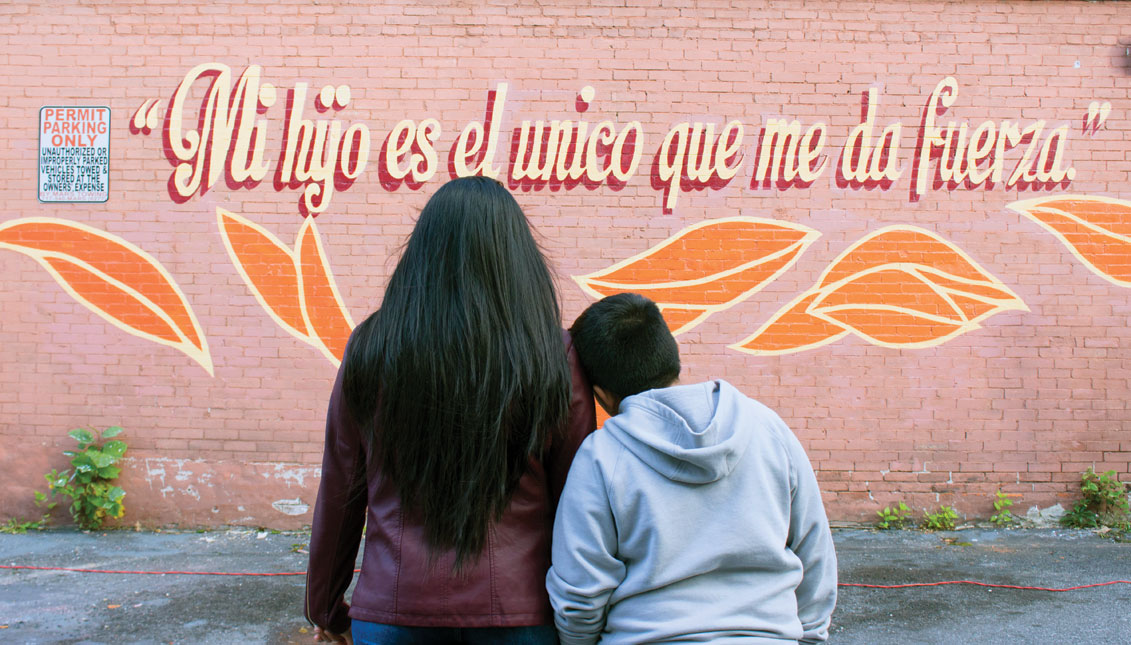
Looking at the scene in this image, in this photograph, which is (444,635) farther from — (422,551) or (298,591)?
(298,591)

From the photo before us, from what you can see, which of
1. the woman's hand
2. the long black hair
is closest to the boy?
the long black hair

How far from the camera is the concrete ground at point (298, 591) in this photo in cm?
432

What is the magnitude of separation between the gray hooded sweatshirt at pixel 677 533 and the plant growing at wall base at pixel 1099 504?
5.22 m

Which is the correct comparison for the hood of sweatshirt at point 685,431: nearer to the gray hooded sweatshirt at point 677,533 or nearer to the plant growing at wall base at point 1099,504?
the gray hooded sweatshirt at point 677,533

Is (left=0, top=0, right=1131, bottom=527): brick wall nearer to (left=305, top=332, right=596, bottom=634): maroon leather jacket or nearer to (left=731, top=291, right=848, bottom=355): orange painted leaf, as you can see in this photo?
(left=731, top=291, right=848, bottom=355): orange painted leaf

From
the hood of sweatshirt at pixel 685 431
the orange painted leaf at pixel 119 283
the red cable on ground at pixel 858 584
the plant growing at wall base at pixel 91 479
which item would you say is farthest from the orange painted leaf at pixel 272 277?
the hood of sweatshirt at pixel 685 431

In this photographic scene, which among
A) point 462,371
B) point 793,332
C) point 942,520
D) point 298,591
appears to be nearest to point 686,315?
point 793,332

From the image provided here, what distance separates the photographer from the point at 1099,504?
6.00m

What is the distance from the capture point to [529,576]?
6.14 ft

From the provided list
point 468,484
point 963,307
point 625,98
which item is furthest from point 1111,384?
point 468,484

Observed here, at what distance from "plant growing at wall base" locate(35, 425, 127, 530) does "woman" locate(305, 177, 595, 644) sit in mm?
4816

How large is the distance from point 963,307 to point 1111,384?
3.98 feet

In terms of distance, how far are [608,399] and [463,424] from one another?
405 millimetres

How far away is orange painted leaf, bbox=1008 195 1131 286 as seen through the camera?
601cm
